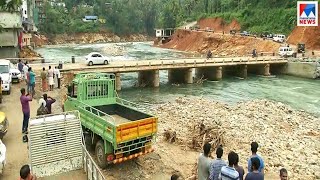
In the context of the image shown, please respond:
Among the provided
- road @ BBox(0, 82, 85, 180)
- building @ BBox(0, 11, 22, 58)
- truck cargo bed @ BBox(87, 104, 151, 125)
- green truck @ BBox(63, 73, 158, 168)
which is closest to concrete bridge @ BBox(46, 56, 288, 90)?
building @ BBox(0, 11, 22, 58)

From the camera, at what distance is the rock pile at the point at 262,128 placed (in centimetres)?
1452

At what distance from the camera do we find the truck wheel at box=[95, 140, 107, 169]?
483 inches

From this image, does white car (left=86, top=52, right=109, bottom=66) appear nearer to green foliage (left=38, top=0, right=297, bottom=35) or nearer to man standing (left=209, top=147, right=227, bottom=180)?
man standing (left=209, top=147, right=227, bottom=180)

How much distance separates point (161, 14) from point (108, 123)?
113068 millimetres

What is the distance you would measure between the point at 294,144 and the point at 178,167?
6.25 meters

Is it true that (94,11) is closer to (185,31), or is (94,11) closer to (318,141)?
(185,31)

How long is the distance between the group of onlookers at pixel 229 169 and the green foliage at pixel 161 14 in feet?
200

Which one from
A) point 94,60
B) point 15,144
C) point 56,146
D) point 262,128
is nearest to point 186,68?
point 94,60

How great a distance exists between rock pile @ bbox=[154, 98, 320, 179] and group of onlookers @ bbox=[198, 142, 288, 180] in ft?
19.6

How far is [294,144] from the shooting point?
16.5 meters

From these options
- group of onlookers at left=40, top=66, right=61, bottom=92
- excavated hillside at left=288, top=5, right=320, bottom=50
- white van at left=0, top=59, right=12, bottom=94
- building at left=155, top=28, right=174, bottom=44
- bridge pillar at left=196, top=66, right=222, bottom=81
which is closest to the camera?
white van at left=0, top=59, right=12, bottom=94

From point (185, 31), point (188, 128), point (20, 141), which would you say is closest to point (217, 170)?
point (20, 141)

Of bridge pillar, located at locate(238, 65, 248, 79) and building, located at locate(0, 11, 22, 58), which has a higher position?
building, located at locate(0, 11, 22, 58)

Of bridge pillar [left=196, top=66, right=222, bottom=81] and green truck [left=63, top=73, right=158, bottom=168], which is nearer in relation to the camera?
green truck [left=63, top=73, right=158, bottom=168]
